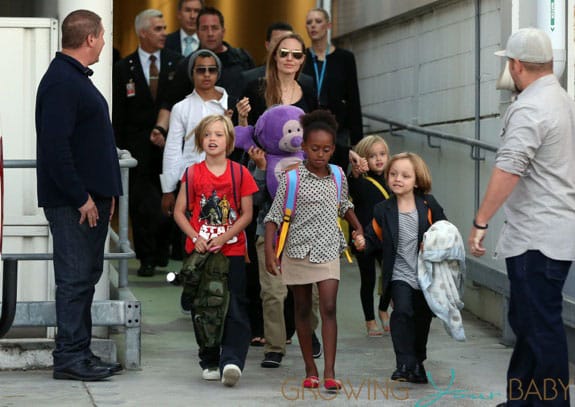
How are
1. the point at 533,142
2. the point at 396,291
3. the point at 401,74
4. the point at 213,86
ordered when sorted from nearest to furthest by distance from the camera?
1. the point at 533,142
2. the point at 396,291
3. the point at 213,86
4. the point at 401,74

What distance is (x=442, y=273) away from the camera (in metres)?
7.83

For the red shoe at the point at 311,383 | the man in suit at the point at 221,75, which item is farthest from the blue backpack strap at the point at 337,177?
the man in suit at the point at 221,75

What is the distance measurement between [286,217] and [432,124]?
4.07 metres

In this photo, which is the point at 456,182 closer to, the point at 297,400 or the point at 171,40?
the point at 171,40

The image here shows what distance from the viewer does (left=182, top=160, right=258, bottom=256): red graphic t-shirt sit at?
7.80 metres

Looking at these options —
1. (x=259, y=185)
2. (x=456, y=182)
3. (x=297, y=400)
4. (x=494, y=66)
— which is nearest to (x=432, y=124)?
(x=456, y=182)

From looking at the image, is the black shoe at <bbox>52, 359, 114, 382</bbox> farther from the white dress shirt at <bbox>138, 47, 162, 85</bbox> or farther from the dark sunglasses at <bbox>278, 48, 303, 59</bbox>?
the white dress shirt at <bbox>138, 47, 162, 85</bbox>

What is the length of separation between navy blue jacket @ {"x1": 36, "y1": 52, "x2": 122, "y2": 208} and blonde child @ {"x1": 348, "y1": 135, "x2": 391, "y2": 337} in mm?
2309

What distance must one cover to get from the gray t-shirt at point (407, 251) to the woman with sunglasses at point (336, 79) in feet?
9.50

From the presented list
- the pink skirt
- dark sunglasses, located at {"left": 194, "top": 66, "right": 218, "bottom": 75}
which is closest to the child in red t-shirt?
the pink skirt

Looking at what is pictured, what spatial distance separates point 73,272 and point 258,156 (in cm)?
137

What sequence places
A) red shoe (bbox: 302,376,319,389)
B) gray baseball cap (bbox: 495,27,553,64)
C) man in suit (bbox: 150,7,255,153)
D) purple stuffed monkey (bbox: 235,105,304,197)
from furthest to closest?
man in suit (bbox: 150,7,255,153)
purple stuffed monkey (bbox: 235,105,304,197)
red shoe (bbox: 302,376,319,389)
gray baseball cap (bbox: 495,27,553,64)

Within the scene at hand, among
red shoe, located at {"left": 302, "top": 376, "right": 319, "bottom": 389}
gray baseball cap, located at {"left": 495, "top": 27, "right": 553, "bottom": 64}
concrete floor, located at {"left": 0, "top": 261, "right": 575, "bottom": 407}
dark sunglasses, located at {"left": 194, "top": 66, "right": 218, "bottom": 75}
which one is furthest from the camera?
dark sunglasses, located at {"left": 194, "top": 66, "right": 218, "bottom": 75}

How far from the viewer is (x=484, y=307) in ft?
33.3
